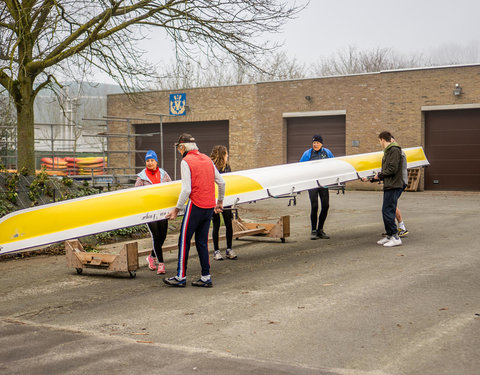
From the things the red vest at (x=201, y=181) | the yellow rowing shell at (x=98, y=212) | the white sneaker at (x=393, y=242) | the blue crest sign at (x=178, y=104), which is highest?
the blue crest sign at (x=178, y=104)

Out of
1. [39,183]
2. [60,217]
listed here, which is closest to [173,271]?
[60,217]

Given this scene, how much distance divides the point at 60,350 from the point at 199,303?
6.73ft

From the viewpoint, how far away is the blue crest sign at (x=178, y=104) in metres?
33.5

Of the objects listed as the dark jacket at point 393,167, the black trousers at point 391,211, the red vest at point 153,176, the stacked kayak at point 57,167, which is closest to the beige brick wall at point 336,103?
the stacked kayak at point 57,167

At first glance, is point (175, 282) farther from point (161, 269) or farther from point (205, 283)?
point (161, 269)

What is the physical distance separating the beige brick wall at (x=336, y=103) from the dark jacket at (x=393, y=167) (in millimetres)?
16178

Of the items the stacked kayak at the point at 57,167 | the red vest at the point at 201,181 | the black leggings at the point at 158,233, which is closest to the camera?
the red vest at the point at 201,181

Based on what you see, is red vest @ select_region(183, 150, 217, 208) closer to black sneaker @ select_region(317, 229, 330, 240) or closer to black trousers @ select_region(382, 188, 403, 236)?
black trousers @ select_region(382, 188, 403, 236)

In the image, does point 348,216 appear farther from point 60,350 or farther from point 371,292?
point 60,350

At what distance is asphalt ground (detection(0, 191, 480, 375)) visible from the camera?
5.02 metres

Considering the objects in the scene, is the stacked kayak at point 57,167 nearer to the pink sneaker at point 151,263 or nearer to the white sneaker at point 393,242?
the pink sneaker at point 151,263

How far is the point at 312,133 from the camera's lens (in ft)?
98.6

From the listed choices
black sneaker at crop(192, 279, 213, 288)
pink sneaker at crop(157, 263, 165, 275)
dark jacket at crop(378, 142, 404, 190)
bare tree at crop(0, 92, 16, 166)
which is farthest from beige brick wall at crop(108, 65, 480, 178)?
black sneaker at crop(192, 279, 213, 288)

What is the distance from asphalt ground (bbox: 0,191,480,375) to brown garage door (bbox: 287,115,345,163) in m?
18.3
